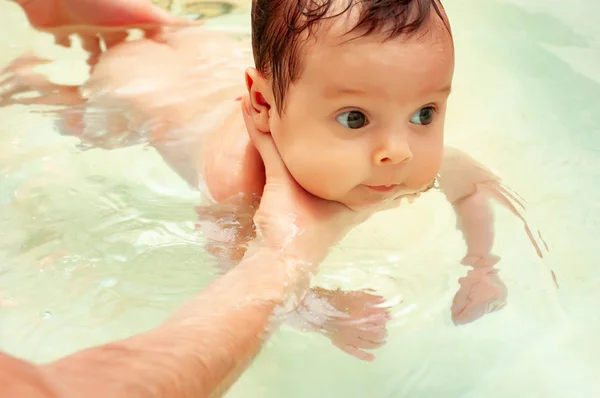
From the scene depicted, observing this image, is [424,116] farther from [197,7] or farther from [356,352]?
[197,7]

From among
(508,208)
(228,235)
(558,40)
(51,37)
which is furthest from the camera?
(558,40)

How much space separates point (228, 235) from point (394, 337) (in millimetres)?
312

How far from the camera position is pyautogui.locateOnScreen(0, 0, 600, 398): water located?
1.01 metres

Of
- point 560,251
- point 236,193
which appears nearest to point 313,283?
point 236,193

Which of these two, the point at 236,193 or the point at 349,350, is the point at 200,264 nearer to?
the point at 236,193

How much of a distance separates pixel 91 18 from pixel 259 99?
0.75 m

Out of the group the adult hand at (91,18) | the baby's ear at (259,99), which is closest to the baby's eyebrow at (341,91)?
the baby's ear at (259,99)

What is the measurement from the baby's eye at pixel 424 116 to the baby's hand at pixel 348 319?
29cm

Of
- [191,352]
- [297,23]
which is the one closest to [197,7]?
[297,23]

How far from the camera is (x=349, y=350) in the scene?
1046mm

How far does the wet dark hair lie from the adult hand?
718mm

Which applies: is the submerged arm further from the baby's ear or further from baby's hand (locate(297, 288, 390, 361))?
the baby's ear

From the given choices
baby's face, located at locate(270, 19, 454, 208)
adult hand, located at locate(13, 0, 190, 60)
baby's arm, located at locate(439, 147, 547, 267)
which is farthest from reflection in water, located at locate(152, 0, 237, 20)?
baby's face, located at locate(270, 19, 454, 208)

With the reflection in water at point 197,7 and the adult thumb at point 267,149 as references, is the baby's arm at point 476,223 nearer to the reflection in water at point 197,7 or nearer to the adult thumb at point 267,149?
the adult thumb at point 267,149
